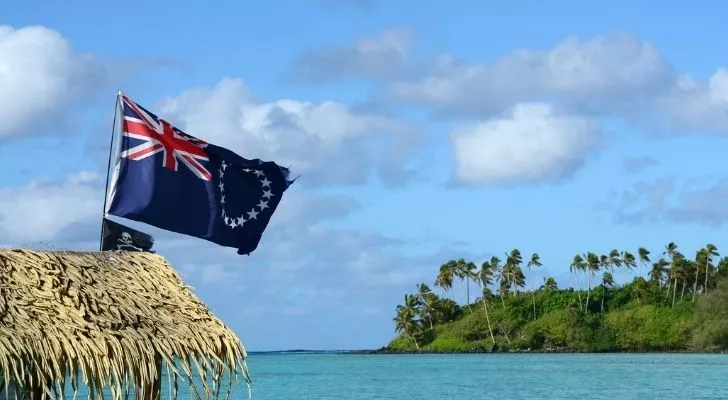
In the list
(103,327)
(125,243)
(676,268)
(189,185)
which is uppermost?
(676,268)

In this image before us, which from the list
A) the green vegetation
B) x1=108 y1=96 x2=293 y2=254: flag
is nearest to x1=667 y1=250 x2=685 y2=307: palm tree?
the green vegetation

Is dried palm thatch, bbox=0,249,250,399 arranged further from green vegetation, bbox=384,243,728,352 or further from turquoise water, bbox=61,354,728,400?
green vegetation, bbox=384,243,728,352

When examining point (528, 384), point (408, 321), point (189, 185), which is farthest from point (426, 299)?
point (189, 185)

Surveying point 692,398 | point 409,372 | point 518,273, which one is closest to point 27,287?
point 692,398

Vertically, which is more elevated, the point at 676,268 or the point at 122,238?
the point at 676,268

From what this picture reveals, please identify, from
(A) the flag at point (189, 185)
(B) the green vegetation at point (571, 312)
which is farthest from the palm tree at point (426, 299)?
(A) the flag at point (189, 185)

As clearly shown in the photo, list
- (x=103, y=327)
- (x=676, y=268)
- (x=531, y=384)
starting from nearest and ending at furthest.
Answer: (x=103, y=327) → (x=531, y=384) → (x=676, y=268)

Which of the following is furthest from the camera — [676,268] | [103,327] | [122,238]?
[676,268]

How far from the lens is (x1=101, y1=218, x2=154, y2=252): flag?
14.1 meters

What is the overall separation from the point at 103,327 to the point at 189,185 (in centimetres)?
254

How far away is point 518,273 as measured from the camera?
142 m

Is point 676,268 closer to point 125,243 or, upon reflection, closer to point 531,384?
point 531,384

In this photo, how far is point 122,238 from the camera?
14.3 m

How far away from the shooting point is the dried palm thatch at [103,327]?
11.9 metres
